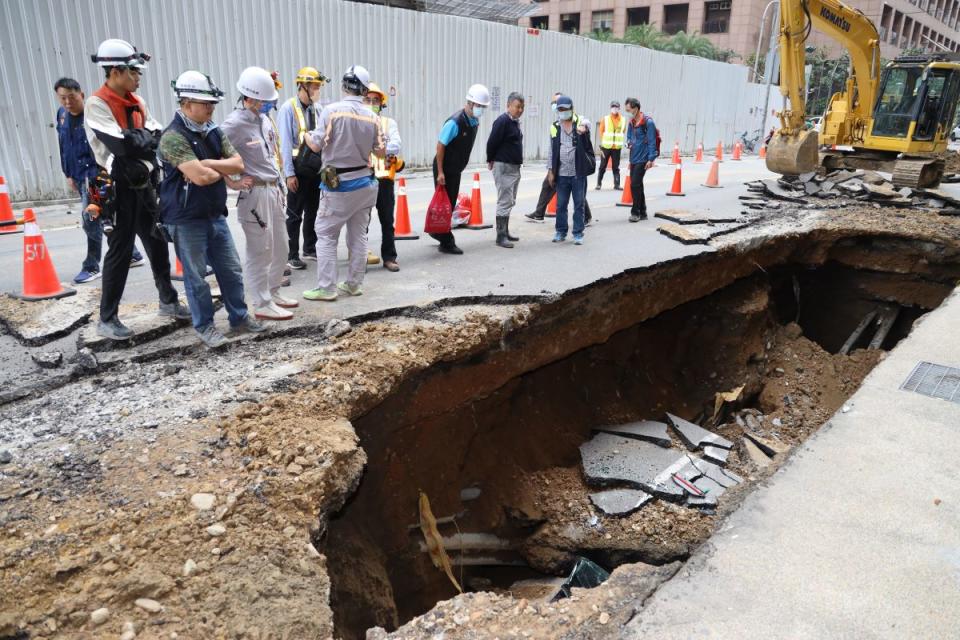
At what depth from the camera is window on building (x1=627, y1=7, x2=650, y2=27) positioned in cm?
4741

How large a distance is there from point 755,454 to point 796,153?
6943 mm

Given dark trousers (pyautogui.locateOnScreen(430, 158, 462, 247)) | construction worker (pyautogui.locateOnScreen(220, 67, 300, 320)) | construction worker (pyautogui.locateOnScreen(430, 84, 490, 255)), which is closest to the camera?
construction worker (pyautogui.locateOnScreen(220, 67, 300, 320))

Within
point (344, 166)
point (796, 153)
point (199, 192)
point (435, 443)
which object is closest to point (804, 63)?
point (796, 153)

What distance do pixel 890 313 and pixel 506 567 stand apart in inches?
278

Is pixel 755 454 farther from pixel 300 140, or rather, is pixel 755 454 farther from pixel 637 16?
pixel 637 16

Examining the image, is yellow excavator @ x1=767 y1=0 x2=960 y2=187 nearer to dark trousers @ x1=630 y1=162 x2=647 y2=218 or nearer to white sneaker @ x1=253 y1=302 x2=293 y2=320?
dark trousers @ x1=630 y1=162 x2=647 y2=218

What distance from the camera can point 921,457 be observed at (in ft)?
11.8

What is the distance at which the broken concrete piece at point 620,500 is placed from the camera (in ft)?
18.2

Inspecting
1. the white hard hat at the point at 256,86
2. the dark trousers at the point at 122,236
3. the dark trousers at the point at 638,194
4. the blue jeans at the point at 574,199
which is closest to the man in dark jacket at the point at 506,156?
the blue jeans at the point at 574,199

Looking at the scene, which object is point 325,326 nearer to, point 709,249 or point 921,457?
point 921,457

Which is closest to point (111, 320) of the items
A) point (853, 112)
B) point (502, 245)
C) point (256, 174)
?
point (256, 174)

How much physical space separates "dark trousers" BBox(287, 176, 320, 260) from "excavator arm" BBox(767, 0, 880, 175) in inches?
335

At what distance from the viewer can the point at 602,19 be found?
48.4 meters

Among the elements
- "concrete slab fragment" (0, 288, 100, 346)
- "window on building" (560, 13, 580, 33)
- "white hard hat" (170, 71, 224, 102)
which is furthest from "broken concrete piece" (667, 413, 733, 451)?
"window on building" (560, 13, 580, 33)
